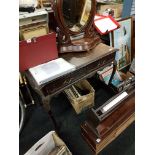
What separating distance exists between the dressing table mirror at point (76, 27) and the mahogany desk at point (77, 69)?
6cm

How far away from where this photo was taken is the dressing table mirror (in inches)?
48.5

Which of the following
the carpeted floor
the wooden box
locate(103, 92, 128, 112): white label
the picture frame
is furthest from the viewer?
the picture frame

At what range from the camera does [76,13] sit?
1.32m

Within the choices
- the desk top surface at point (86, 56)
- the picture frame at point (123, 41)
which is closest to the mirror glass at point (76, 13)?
the desk top surface at point (86, 56)

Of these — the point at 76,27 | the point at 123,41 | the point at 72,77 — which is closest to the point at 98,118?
Result: the point at 72,77

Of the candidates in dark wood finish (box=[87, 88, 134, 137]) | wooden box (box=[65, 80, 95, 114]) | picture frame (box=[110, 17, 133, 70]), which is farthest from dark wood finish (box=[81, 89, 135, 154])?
picture frame (box=[110, 17, 133, 70])

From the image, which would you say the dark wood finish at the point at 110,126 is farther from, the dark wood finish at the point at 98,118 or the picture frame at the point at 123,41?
the picture frame at the point at 123,41

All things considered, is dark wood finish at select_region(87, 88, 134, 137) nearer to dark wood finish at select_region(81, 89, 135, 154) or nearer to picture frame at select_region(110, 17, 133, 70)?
dark wood finish at select_region(81, 89, 135, 154)

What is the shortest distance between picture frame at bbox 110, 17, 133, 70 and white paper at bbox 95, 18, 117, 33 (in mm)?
283

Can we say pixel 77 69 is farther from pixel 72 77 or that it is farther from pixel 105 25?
pixel 105 25
